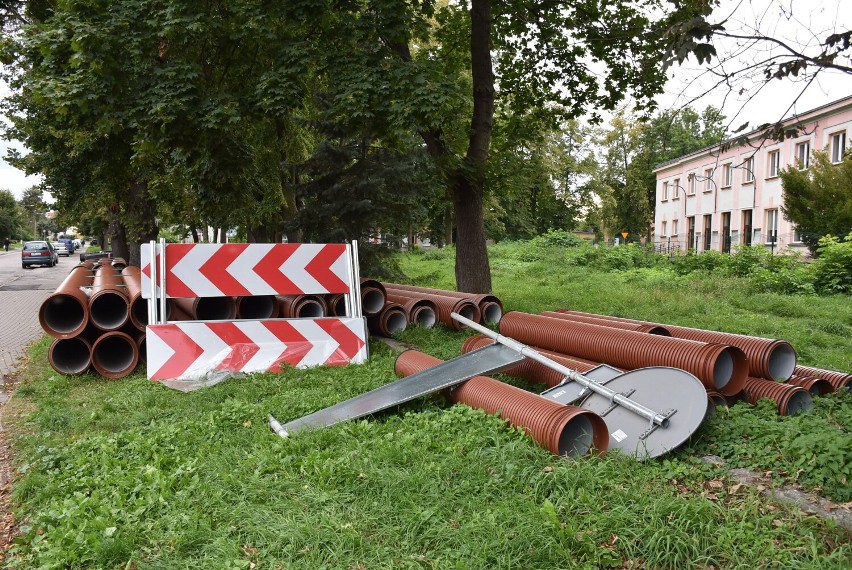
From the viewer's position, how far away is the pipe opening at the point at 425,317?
35.0ft

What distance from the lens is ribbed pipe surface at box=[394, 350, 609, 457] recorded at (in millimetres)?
4559

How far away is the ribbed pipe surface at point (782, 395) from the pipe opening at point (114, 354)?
694 cm

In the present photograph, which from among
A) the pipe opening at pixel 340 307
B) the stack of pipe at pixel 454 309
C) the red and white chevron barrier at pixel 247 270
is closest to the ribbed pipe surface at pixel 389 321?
the stack of pipe at pixel 454 309

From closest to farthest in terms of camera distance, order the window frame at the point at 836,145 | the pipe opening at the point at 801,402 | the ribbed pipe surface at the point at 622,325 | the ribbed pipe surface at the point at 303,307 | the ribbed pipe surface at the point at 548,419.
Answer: the ribbed pipe surface at the point at 548,419 < the pipe opening at the point at 801,402 < the ribbed pipe surface at the point at 622,325 < the ribbed pipe surface at the point at 303,307 < the window frame at the point at 836,145

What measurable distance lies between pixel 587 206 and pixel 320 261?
5915 cm

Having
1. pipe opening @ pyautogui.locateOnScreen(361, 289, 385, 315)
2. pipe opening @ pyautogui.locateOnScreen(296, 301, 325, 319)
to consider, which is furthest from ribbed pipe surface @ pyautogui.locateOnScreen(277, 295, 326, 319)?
pipe opening @ pyautogui.locateOnScreen(361, 289, 385, 315)

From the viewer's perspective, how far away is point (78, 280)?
35.1ft

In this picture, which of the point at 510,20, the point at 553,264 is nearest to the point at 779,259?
the point at 553,264

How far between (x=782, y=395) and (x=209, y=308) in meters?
7.25

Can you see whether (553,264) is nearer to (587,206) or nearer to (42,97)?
(42,97)

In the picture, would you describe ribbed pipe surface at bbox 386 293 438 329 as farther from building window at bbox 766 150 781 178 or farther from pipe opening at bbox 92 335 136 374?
building window at bbox 766 150 781 178

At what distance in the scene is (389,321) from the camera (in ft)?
35.3

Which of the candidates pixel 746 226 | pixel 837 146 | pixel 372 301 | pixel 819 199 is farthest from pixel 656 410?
pixel 746 226

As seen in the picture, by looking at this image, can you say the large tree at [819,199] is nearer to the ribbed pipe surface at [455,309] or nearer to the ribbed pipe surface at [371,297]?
the ribbed pipe surface at [455,309]
